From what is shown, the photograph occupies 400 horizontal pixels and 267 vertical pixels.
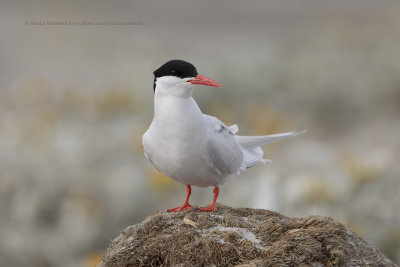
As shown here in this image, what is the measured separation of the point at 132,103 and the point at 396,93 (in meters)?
5.93

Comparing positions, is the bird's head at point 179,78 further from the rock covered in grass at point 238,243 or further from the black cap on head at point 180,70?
the rock covered in grass at point 238,243

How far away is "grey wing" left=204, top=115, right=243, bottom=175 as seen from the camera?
4469mm

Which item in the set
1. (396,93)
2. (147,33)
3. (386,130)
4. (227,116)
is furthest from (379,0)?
(227,116)

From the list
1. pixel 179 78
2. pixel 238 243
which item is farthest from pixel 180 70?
pixel 238 243

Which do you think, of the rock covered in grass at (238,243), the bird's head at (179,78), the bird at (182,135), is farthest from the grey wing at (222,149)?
the rock covered in grass at (238,243)

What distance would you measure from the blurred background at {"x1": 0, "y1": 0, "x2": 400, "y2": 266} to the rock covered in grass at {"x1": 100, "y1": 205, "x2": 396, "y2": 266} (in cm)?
60

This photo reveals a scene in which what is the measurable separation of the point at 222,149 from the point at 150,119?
6.54m

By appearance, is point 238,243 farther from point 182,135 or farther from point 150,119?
point 150,119

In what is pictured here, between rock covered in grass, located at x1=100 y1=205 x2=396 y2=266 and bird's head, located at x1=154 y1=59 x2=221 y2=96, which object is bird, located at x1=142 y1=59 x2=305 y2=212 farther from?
rock covered in grass, located at x1=100 y1=205 x2=396 y2=266

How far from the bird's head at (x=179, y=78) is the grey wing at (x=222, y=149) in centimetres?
37

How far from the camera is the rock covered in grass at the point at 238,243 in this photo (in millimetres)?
3570

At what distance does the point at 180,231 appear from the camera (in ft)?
12.4

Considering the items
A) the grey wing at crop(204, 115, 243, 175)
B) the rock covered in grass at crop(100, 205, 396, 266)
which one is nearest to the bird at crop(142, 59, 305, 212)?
the grey wing at crop(204, 115, 243, 175)

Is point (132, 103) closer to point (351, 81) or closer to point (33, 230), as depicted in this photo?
point (33, 230)
